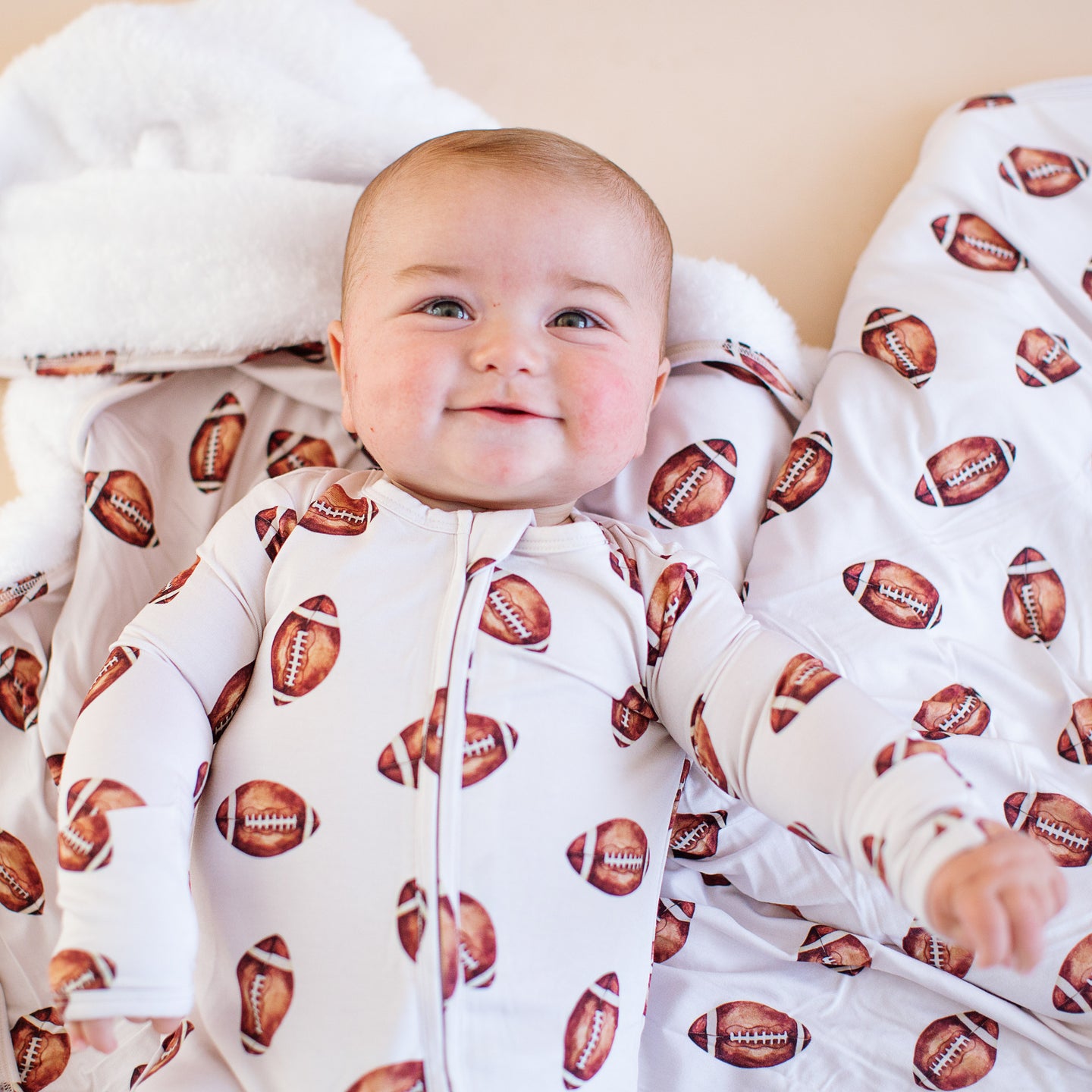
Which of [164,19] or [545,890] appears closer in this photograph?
[545,890]

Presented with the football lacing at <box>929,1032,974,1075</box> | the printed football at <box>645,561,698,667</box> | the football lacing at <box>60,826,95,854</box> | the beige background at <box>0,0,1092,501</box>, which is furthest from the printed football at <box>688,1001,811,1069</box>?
the beige background at <box>0,0,1092,501</box>

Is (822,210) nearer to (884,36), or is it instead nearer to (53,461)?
(884,36)

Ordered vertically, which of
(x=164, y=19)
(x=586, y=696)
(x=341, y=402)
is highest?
(x=164, y=19)

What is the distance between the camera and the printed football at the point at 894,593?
0.99 meters

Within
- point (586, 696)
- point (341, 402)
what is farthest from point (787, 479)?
point (341, 402)

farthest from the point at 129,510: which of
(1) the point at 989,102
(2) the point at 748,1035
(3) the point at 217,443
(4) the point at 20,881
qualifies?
(1) the point at 989,102

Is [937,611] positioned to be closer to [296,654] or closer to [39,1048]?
[296,654]

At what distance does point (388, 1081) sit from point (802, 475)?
68cm

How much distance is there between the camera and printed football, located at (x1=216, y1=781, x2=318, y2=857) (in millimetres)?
801

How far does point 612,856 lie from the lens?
2.69 feet

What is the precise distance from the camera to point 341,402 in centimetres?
109

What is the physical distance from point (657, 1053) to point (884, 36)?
1258mm

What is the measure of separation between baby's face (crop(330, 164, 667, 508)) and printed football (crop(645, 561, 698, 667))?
0.36ft

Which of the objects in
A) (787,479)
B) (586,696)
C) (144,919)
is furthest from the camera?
(787,479)
